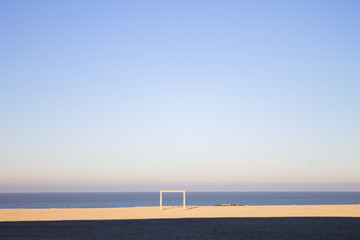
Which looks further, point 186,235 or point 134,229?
point 134,229

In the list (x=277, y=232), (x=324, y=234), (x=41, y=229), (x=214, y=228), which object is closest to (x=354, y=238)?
(x=324, y=234)

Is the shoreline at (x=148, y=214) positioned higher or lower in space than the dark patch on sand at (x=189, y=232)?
lower

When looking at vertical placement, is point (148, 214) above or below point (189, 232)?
below

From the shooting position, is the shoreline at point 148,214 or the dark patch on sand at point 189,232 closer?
the dark patch on sand at point 189,232

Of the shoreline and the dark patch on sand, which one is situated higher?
the dark patch on sand

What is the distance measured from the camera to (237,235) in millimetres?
16297

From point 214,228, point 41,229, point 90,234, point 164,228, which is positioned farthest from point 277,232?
point 41,229

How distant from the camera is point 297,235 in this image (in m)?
16.2

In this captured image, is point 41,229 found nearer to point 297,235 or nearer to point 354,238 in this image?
point 297,235

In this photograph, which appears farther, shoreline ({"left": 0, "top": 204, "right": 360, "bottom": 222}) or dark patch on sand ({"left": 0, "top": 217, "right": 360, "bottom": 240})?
shoreline ({"left": 0, "top": 204, "right": 360, "bottom": 222})

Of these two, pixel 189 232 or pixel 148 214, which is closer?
pixel 189 232

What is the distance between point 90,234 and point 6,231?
3821 millimetres

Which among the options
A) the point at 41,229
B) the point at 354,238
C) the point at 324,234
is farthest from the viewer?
the point at 41,229

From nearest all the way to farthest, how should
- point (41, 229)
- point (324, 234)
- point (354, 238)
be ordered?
point (354, 238), point (324, 234), point (41, 229)
